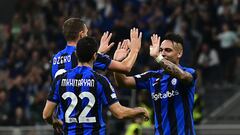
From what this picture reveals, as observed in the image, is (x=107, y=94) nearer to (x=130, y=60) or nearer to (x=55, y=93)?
(x=55, y=93)

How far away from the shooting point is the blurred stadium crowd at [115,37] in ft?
65.9

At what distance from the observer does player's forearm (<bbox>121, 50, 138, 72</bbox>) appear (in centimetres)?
950

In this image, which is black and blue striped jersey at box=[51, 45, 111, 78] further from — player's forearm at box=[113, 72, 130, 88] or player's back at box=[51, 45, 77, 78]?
player's forearm at box=[113, 72, 130, 88]

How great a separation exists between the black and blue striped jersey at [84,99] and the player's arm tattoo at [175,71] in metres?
1.07

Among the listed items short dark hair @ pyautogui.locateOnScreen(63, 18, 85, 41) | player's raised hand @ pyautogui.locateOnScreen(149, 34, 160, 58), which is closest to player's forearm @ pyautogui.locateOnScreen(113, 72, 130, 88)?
player's raised hand @ pyautogui.locateOnScreen(149, 34, 160, 58)

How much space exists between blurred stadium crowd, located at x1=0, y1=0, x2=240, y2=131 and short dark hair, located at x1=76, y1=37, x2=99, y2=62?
964 centimetres

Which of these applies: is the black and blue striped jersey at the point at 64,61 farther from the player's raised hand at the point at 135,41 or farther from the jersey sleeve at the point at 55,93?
the jersey sleeve at the point at 55,93

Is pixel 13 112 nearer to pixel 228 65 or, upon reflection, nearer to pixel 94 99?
pixel 228 65

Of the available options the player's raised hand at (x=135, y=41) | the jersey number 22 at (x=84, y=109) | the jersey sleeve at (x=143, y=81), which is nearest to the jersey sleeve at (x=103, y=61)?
the player's raised hand at (x=135, y=41)

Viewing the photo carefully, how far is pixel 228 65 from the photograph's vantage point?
20.0m

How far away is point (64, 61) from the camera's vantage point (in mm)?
9852

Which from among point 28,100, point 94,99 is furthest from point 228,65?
point 94,99

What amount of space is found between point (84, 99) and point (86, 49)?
54cm

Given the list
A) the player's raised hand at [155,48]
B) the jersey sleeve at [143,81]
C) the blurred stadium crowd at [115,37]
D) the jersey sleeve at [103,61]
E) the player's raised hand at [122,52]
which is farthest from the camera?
the blurred stadium crowd at [115,37]
